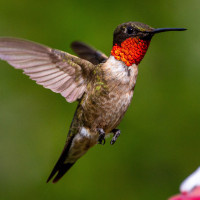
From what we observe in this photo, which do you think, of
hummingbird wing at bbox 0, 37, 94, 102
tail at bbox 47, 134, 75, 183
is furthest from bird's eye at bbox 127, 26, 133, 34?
tail at bbox 47, 134, 75, 183

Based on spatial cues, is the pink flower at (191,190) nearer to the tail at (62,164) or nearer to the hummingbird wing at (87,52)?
the tail at (62,164)

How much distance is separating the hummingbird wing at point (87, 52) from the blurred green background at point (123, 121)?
0.92 meters

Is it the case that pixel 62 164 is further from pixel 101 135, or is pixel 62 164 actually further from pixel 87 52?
pixel 87 52

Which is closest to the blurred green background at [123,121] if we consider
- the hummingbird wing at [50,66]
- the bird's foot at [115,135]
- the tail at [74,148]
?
the tail at [74,148]

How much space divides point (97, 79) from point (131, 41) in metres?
0.38

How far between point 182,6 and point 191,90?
1091mm

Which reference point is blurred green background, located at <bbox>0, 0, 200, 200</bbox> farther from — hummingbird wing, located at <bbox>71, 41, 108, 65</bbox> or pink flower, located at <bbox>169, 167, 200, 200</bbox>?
pink flower, located at <bbox>169, 167, 200, 200</bbox>

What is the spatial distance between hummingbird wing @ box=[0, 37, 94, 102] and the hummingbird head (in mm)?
260

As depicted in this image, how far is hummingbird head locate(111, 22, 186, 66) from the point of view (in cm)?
372

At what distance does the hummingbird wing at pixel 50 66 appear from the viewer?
3.44 metres

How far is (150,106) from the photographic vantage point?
17.3ft

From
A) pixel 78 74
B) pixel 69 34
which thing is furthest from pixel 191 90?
pixel 78 74

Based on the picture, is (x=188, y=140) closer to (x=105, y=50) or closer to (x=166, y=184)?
(x=166, y=184)

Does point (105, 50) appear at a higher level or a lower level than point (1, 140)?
higher
